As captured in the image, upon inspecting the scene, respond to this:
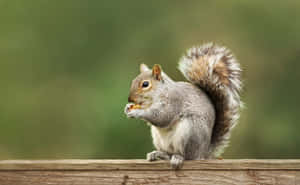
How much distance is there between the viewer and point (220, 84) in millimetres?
1829

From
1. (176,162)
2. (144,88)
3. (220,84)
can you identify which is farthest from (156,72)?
(176,162)

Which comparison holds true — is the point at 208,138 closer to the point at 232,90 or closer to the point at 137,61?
the point at 232,90

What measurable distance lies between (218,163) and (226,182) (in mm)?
53

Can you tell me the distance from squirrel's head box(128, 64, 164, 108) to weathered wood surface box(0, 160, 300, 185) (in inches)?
10.3

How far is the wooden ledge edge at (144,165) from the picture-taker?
1.47 m

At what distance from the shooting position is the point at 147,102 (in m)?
1.77

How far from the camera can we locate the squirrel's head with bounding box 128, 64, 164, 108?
5.77 feet

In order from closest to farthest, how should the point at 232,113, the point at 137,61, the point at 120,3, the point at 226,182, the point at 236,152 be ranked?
1. the point at 226,182
2. the point at 232,113
3. the point at 236,152
4. the point at 137,61
5. the point at 120,3

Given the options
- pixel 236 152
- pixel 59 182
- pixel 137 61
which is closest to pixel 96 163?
pixel 59 182

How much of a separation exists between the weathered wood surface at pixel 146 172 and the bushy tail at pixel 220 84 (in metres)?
0.34

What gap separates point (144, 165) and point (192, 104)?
313 mm

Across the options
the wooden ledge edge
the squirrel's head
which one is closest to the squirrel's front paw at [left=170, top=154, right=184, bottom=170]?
the wooden ledge edge

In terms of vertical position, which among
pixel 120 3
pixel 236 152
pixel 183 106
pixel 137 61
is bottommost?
pixel 236 152

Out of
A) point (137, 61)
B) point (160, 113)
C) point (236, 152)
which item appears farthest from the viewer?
point (137, 61)
